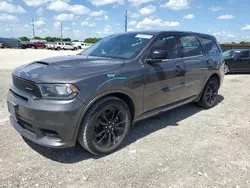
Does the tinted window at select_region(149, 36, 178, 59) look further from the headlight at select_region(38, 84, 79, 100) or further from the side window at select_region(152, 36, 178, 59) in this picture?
the headlight at select_region(38, 84, 79, 100)

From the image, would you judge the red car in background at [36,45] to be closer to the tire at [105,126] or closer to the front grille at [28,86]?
the front grille at [28,86]

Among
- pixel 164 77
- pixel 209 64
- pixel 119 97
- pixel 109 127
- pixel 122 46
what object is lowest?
pixel 109 127

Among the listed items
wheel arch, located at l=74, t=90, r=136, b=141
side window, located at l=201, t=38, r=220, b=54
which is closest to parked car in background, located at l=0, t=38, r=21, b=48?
side window, located at l=201, t=38, r=220, b=54

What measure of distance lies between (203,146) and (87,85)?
2.16 metres

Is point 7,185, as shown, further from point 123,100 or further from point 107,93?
point 123,100

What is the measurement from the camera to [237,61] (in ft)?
39.0

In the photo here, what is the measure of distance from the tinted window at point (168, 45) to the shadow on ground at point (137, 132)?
135cm

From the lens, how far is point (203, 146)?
364cm

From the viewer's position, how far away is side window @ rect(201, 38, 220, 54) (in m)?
5.31

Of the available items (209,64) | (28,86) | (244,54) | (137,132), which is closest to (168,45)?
(209,64)

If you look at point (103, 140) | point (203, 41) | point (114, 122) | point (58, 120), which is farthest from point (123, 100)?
point (203, 41)

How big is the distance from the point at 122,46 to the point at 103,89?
131 centimetres

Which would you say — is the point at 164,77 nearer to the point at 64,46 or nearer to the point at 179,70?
the point at 179,70

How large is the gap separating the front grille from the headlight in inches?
4.5
